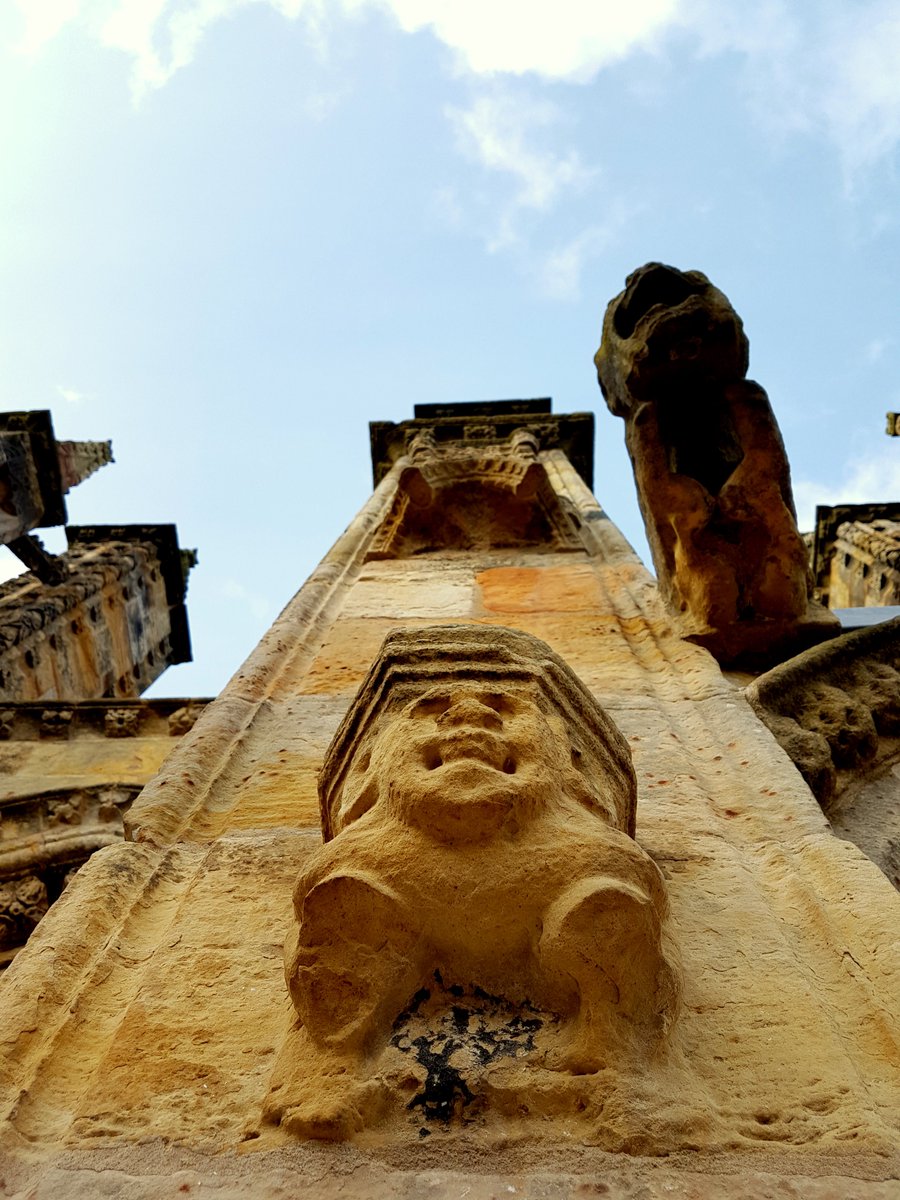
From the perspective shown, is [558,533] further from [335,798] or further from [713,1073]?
[713,1073]

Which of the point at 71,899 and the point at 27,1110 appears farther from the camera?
the point at 71,899

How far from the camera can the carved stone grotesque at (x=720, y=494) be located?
3.07 metres

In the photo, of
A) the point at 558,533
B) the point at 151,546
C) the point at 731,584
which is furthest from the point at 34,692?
the point at 731,584

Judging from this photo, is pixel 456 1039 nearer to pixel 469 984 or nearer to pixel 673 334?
pixel 469 984

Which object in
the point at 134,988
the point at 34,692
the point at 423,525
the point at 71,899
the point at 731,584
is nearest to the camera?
the point at 134,988

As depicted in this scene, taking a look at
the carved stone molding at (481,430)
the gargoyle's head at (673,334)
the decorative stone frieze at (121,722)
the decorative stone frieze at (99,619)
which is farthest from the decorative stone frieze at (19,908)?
the carved stone molding at (481,430)

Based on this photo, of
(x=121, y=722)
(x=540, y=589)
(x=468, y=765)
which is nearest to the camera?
(x=468, y=765)

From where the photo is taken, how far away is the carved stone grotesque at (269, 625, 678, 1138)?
1283mm

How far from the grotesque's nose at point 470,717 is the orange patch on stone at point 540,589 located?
2305mm

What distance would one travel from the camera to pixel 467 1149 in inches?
46.7

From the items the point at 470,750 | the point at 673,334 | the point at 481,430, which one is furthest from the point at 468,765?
the point at 481,430

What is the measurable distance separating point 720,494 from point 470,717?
1.85m

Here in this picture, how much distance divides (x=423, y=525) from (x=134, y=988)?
15.5 feet

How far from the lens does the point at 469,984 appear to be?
139 centimetres
